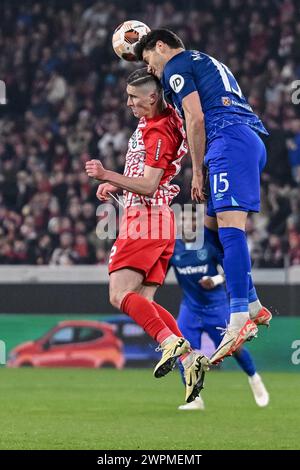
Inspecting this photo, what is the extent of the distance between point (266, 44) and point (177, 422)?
42.8 ft

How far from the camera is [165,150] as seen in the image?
8688 mm

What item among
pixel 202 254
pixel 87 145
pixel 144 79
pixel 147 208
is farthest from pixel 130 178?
pixel 87 145

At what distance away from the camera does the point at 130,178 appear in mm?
8438

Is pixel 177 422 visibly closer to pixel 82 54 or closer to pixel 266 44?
pixel 266 44

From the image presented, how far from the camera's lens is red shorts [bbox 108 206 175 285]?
28.3 feet

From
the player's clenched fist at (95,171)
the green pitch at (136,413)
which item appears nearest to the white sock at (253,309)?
the green pitch at (136,413)

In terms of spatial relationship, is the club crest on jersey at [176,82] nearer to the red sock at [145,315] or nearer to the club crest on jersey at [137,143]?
the club crest on jersey at [137,143]

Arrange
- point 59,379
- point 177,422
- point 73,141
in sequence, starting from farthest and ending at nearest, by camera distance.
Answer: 1. point 73,141
2. point 59,379
3. point 177,422

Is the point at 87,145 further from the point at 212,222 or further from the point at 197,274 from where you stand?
the point at 212,222

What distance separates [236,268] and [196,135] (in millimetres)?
930

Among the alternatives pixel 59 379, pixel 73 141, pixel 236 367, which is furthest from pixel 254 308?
pixel 73 141

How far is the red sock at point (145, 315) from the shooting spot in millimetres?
8336

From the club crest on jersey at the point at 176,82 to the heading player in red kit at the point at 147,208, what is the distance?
2.34 feet

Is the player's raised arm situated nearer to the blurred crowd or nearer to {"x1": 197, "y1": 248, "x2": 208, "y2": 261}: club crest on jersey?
{"x1": 197, "y1": 248, "x2": 208, "y2": 261}: club crest on jersey
